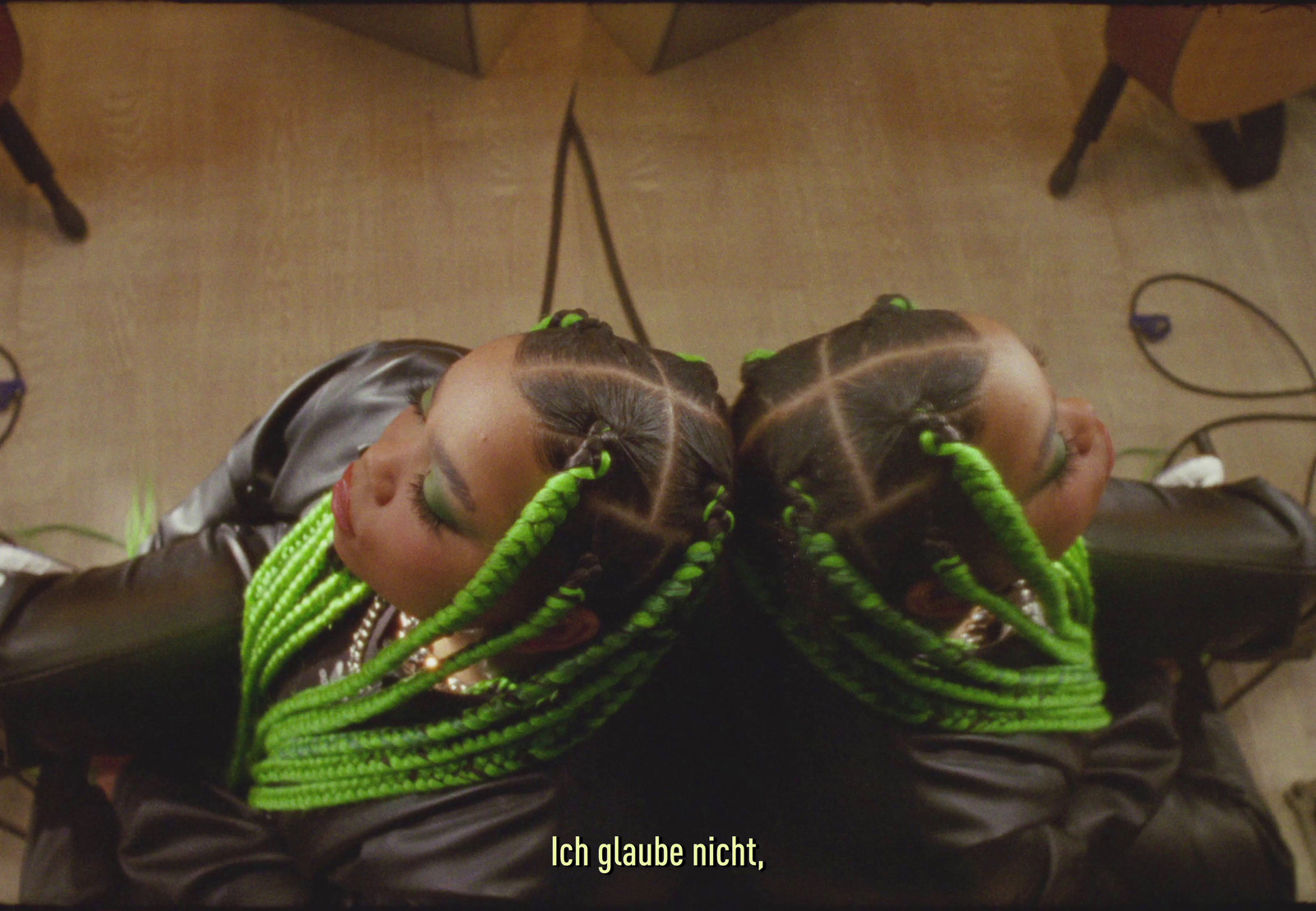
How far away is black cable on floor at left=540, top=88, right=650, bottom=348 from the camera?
5.71ft

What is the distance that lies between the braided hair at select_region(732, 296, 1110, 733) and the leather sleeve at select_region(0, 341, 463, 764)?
542 mm

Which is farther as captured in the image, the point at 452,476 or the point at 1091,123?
the point at 1091,123

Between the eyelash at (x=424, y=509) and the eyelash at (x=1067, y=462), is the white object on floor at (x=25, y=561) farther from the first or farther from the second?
the eyelash at (x=1067, y=462)

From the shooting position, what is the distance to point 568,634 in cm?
85

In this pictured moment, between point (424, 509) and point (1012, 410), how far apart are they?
0.50 metres

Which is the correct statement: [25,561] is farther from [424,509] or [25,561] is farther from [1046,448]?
[1046,448]

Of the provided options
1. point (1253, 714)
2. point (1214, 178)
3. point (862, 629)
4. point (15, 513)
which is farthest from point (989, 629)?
point (15, 513)

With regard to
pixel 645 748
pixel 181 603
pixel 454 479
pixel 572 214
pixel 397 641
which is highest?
pixel 454 479

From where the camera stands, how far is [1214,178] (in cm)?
175

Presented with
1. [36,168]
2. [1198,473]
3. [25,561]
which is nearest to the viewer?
[25,561]

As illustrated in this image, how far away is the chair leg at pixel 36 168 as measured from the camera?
158 cm

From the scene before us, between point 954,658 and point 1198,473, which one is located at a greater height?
point 954,658

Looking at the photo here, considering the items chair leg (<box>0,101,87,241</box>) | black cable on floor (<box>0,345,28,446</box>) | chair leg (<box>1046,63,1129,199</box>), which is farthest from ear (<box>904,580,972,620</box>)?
chair leg (<box>0,101,87,241</box>)

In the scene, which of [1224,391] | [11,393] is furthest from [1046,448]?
[11,393]
